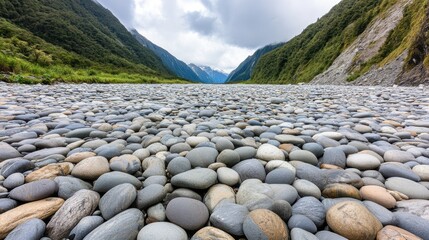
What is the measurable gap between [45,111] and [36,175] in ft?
7.71

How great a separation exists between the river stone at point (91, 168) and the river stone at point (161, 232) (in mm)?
710

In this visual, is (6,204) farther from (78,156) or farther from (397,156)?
(397,156)

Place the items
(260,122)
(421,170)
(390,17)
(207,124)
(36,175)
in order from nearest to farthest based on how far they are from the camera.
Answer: (36,175), (421,170), (207,124), (260,122), (390,17)

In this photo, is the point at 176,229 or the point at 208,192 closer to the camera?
the point at 176,229

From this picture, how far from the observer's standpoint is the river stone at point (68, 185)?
4.75ft

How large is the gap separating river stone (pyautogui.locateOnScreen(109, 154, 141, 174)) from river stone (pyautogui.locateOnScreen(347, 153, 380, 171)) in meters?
1.83

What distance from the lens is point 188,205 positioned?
1.41m

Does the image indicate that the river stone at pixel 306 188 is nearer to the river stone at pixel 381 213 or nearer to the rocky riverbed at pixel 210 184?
the rocky riverbed at pixel 210 184

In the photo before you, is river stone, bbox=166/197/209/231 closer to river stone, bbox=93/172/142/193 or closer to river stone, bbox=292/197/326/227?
river stone, bbox=93/172/142/193

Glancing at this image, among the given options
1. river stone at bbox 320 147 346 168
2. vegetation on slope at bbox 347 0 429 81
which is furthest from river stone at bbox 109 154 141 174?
vegetation on slope at bbox 347 0 429 81

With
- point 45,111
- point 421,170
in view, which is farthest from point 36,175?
point 421,170

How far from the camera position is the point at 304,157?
6.70ft

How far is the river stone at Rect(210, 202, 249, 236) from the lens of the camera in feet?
4.12

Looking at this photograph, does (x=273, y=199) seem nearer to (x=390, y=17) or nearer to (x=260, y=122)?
(x=260, y=122)
